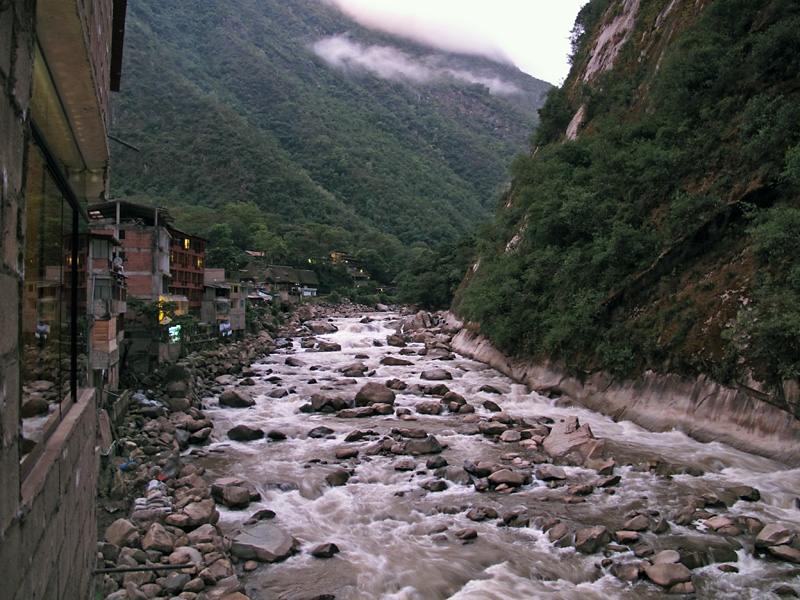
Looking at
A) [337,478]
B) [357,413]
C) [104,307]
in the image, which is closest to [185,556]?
[337,478]

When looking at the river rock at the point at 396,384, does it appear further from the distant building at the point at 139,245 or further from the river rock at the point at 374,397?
the distant building at the point at 139,245

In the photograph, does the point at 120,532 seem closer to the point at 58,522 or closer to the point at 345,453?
the point at 345,453

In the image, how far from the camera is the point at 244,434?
15188mm

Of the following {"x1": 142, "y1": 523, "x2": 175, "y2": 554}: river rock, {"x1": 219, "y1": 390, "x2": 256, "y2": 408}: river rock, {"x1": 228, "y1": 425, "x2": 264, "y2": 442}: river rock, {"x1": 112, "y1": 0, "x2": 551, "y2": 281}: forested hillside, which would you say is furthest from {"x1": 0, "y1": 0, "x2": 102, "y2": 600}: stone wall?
{"x1": 112, "y1": 0, "x2": 551, "y2": 281}: forested hillside

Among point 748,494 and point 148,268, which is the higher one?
point 148,268

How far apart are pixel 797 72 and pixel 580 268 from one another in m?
8.70

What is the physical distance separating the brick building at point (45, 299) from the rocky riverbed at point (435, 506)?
505cm

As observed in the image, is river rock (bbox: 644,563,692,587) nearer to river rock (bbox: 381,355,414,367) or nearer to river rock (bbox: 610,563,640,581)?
river rock (bbox: 610,563,640,581)

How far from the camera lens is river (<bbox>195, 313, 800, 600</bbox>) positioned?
7992 mm

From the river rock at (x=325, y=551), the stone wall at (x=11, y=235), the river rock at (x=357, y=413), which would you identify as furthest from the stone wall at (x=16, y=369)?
the river rock at (x=357, y=413)

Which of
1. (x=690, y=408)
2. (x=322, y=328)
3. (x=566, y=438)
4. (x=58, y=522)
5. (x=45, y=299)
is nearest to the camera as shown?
(x=45, y=299)

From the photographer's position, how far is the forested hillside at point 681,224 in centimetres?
1337

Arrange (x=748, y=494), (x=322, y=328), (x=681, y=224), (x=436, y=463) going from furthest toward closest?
(x=322, y=328)
(x=681, y=224)
(x=436, y=463)
(x=748, y=494)

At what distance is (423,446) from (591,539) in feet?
18.7
